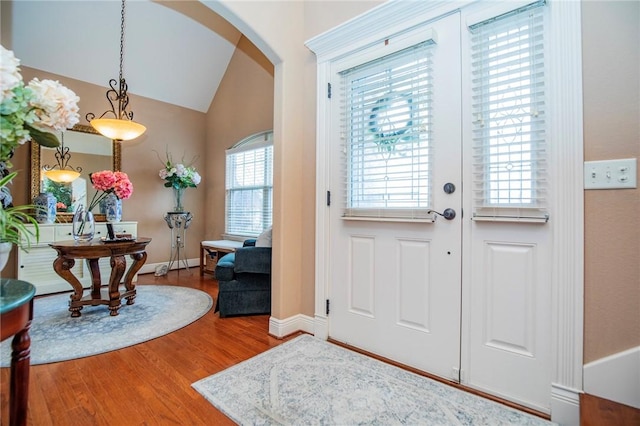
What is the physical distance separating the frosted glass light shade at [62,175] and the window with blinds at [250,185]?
2.09 meters

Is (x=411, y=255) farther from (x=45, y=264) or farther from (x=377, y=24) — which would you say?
(x=45, y=264)

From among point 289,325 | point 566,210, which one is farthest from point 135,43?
point 566,210

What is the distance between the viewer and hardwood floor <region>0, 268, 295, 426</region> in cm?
150

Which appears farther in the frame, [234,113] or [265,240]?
[234,113]

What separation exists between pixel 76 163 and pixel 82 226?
1.85m

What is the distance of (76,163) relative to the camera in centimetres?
423

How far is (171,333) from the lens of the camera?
8.33 ft

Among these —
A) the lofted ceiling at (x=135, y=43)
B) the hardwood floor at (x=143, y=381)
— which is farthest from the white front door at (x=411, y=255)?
the lofted ceiling at (x=135, y=43)

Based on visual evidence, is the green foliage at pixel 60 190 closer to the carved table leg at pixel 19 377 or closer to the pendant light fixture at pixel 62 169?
the pendant light fixture at pixel 62 169

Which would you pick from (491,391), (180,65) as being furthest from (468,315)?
(180,65)

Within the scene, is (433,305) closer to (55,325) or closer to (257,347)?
(257,347)

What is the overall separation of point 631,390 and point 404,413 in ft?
3.25

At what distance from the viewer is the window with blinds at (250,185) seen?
4.64 metres

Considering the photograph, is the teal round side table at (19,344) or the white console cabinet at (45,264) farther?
the white console cabinet at (45,264)
